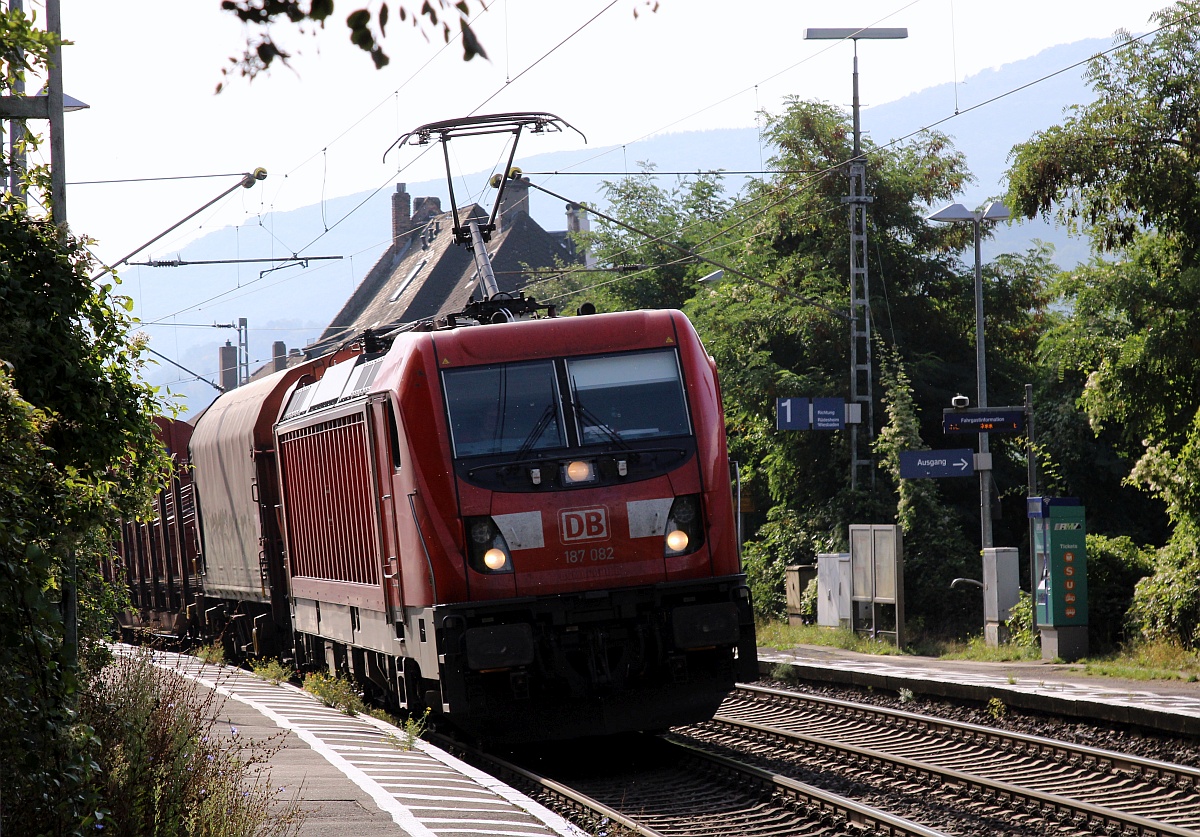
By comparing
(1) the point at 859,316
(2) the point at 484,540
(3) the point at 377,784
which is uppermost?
(1) the point at 859,316

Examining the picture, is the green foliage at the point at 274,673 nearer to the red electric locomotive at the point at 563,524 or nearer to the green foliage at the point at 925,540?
the red electric locomotive at the point at 563,524

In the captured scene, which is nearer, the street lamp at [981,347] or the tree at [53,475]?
the tree at [53,475]

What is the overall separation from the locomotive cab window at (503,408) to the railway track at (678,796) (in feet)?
8.38

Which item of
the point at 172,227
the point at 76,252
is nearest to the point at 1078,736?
the point at 76,252

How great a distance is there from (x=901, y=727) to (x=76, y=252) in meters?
Result: 8.93

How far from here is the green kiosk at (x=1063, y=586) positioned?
1928 centimetres

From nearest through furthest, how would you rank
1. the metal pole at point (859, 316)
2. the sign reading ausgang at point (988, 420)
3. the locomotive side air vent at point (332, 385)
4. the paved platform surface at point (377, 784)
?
the paved platform surface at point (377, 784)
the locomotive side air vent at point (332, 385)
the sign reading ausgang at point (988, 420)
the metal pole at point (859, 316)

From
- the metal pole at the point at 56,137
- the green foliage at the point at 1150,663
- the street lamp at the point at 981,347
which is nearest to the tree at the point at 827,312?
the street lamp at the point at 981,347

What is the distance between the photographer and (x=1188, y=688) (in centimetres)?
1534

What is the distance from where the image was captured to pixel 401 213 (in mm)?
69000

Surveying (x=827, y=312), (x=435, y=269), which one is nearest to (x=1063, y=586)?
(x=827, y=312)

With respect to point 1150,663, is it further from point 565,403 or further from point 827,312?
point 827,312

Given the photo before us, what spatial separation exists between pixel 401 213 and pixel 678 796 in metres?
60.2

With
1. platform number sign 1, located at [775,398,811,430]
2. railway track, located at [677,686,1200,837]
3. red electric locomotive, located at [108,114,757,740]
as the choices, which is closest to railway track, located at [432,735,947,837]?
red electric locomotive, located at [108,114,757,740]
